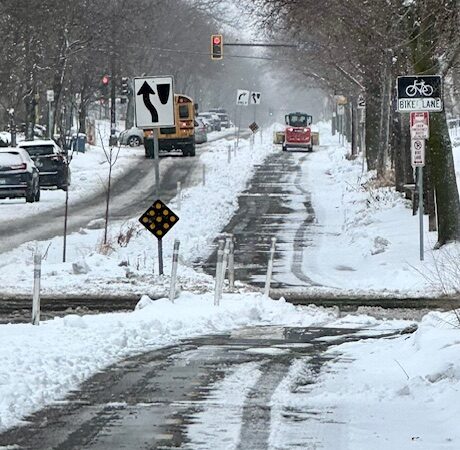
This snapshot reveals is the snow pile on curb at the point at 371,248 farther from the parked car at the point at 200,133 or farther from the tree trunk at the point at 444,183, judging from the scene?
the parked car at the point at 200,133

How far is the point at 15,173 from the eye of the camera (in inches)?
1533

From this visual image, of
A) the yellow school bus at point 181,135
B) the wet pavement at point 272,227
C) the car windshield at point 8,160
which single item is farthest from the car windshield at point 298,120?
the car windshield at point 8,160

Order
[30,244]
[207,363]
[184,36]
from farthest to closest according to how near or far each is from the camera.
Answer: [184,36], [30,244], [207,363]

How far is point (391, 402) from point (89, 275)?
46.1ft

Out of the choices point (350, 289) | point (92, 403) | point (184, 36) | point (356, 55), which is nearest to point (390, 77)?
point (356, 55)

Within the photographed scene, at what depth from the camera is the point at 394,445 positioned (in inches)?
324

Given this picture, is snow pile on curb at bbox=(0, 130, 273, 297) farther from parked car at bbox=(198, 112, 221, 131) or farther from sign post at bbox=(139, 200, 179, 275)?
parked car at bbox=(198, 112, 221, 131)

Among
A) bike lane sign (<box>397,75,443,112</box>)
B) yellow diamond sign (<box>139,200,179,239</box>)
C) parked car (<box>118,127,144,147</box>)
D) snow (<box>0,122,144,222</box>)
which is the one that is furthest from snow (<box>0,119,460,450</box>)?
parked car (<box>118,127,144,147</box>)

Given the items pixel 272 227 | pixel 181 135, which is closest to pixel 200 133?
pixel 181 135

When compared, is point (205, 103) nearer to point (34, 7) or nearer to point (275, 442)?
point (34, 7)

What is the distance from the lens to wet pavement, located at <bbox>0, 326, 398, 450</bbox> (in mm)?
8359

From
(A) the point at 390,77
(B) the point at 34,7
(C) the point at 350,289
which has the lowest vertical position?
(C) the point at 350,289

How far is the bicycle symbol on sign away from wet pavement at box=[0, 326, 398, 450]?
9017 millimetres

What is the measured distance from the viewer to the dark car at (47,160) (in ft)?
144
